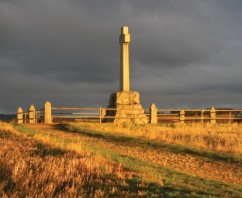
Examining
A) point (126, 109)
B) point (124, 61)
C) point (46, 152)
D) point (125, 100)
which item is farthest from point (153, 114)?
point (46, 152)

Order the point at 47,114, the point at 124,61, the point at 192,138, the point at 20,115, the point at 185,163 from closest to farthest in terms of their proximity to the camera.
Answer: the point at 185,163, the point at 192,138, the point at 47,114, the point at 124,61, the point at 20,115

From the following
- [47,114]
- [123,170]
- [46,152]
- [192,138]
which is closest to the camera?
[123,170]

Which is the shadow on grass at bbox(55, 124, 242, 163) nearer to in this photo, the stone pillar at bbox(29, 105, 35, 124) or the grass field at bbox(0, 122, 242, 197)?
the grass field at bbox(0, 122, 242, 197)

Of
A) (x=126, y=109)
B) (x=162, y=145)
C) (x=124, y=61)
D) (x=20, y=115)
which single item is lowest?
(x=162, y=145)

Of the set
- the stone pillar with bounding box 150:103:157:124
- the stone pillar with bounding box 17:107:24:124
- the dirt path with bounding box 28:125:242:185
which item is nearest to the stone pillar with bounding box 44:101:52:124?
the stone pillar with bounding box 17:107:24:124

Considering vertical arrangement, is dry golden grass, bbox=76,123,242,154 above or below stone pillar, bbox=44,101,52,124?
below

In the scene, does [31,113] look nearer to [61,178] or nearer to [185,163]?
[185,163]

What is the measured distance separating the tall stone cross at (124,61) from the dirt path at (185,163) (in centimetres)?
1467

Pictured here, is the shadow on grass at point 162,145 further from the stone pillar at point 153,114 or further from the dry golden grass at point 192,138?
the stone pillar at point 153,114

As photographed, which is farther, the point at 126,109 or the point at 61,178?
the point at 126,109

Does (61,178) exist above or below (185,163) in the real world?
above

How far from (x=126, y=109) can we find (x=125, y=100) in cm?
78

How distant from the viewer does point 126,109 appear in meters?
37.2

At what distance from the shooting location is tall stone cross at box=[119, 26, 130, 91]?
118 ft
